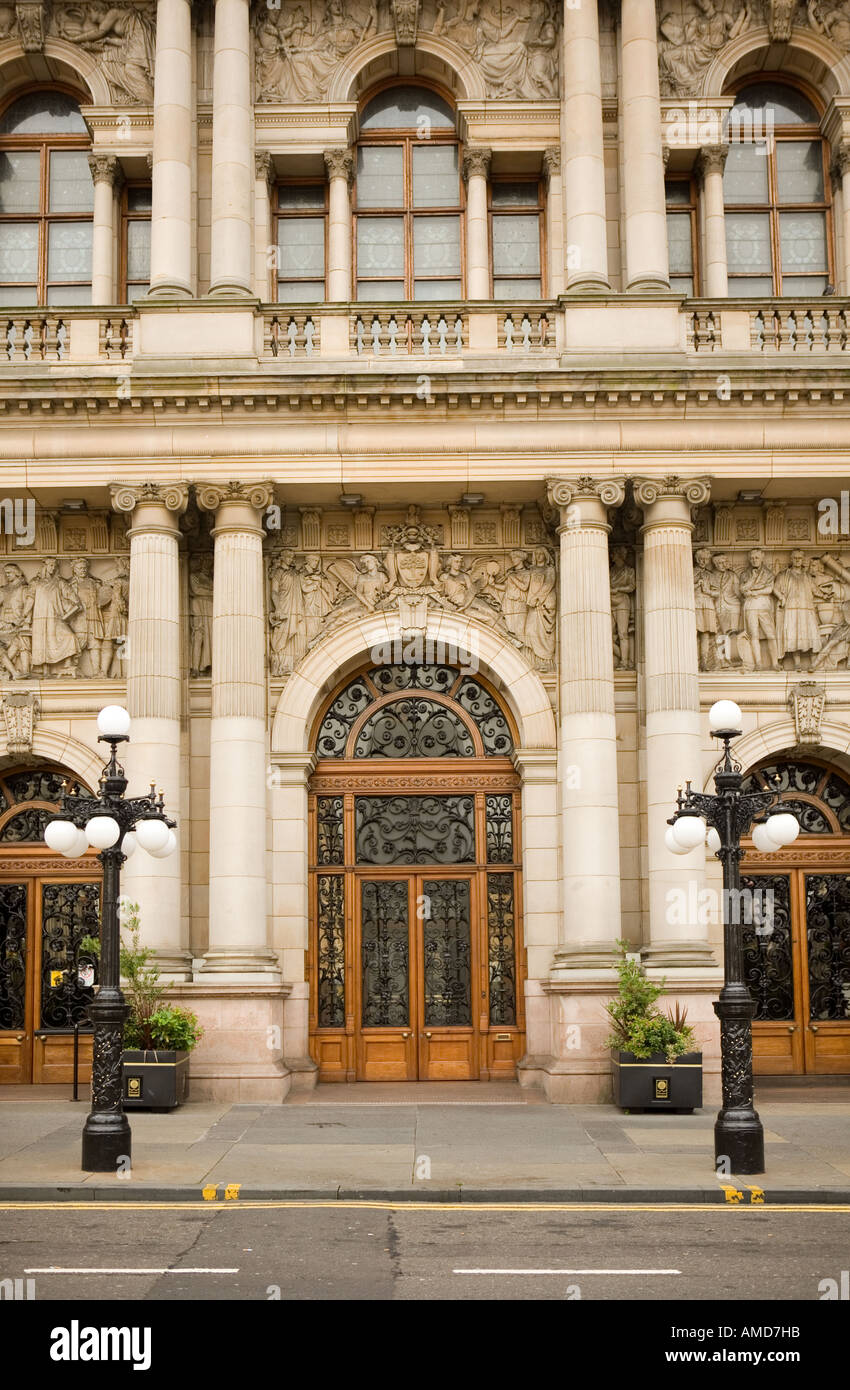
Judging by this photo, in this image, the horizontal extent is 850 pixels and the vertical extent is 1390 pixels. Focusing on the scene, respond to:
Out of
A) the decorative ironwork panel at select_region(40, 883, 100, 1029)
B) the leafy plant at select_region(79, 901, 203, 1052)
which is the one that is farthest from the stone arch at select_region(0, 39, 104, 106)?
the leafy plant at select_region(79, 901, 203, 1052)

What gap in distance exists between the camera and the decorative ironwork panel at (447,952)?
23312mm

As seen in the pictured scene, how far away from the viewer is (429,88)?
25.8 m

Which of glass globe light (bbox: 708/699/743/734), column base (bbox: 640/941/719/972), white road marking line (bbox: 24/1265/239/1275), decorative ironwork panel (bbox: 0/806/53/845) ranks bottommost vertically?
white road marking line (bbox: 24/1265/239/1275)

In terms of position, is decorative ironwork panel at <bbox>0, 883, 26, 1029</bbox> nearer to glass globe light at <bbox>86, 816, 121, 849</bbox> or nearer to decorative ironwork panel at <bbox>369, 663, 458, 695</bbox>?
decorative ironwork panel at <bbox>369, 663, 458, 695</bbox>

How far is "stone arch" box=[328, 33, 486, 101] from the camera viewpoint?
2491 cm

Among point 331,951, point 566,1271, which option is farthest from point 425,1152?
point 331,951

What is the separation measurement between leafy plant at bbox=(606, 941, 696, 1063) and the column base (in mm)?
585

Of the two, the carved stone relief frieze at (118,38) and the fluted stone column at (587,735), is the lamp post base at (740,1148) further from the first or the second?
the carved stone relief frieze at (118,38)

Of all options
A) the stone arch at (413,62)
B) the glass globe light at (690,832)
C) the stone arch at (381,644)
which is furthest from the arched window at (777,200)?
the glass globe light at (690,832)

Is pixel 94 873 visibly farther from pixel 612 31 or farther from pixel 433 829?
pixel 612 31

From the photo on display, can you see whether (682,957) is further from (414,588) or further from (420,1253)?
(420,1253)

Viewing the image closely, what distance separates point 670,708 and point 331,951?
20.6 feet

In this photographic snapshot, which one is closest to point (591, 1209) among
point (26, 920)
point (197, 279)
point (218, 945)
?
point (218, 945)

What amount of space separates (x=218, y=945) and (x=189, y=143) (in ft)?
40.0
